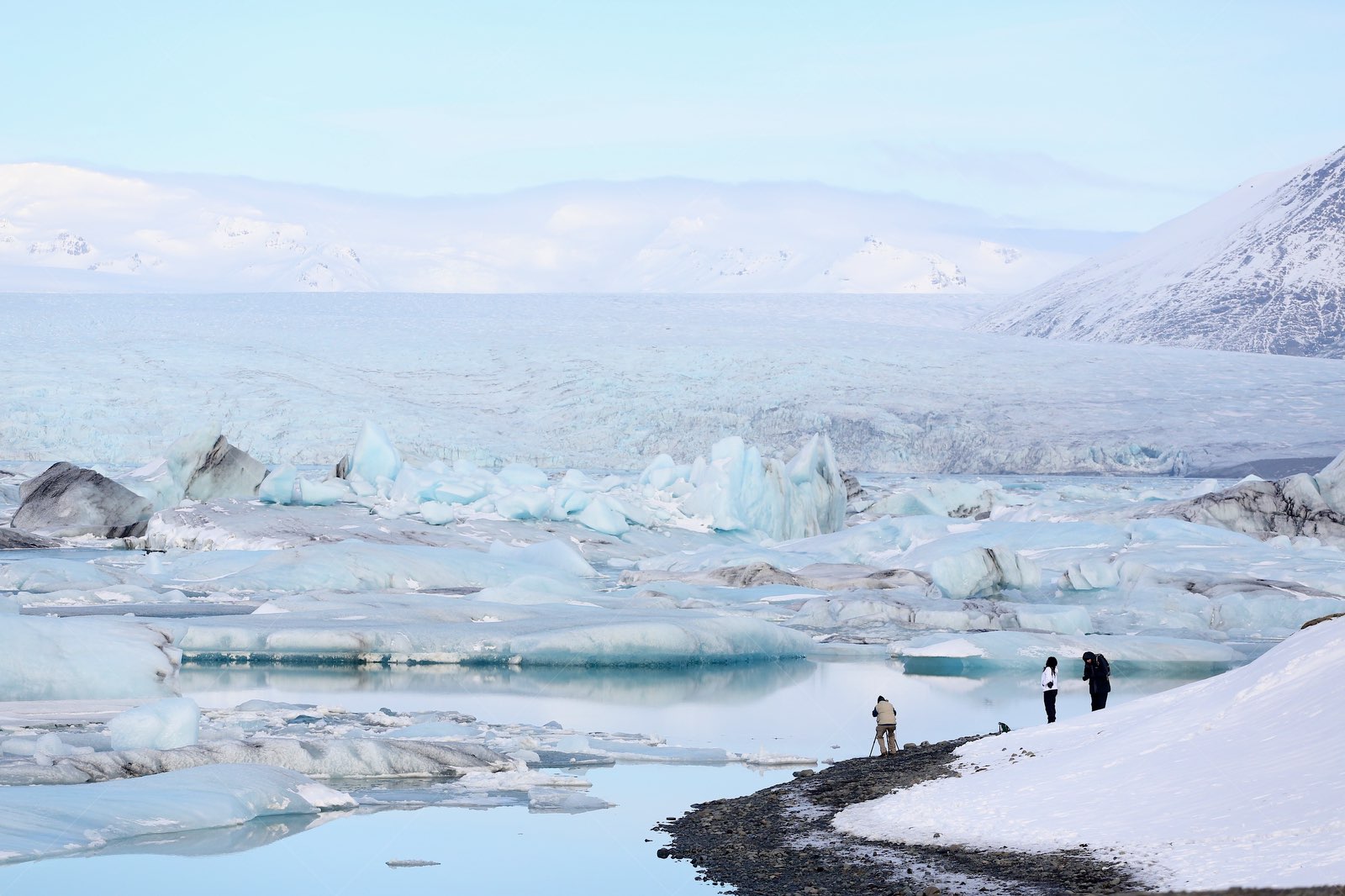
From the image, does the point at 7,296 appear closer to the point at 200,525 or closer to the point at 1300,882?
the point at 200,525

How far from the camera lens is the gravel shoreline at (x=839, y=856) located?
509 centimetres

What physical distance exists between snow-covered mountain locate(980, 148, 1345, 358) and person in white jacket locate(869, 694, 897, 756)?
44616mm

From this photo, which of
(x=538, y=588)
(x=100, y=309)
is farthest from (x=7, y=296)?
(x=538, y=588)

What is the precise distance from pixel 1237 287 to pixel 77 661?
49350mm

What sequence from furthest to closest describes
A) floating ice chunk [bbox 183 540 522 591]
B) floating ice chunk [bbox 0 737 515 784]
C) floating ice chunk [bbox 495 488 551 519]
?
floating ice chunk [bbox 495 488 551 519] < floating ice chunk [bbox 183 540 522 591] < floating ice chunk [bbox 0 737 515 784]

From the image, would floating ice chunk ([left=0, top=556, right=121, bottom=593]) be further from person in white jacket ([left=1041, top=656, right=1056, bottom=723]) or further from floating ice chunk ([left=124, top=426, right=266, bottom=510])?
person in white jacket ([left=1041, top=656, right=1056, bottom=723])

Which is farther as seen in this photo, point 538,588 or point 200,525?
point 200,525

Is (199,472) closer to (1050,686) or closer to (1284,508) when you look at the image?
(1284,508)

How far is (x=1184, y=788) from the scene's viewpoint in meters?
5.46

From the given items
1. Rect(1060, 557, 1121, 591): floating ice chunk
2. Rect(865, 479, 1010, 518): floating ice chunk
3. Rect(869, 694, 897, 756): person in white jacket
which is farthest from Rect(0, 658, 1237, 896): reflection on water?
Rect(865, 479, 1010, 518): floating ice chunk

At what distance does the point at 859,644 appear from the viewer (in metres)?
13.6

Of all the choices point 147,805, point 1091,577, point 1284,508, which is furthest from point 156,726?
point 1284,508

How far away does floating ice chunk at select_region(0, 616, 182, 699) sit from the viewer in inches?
372

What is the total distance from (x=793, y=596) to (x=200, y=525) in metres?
8.16
